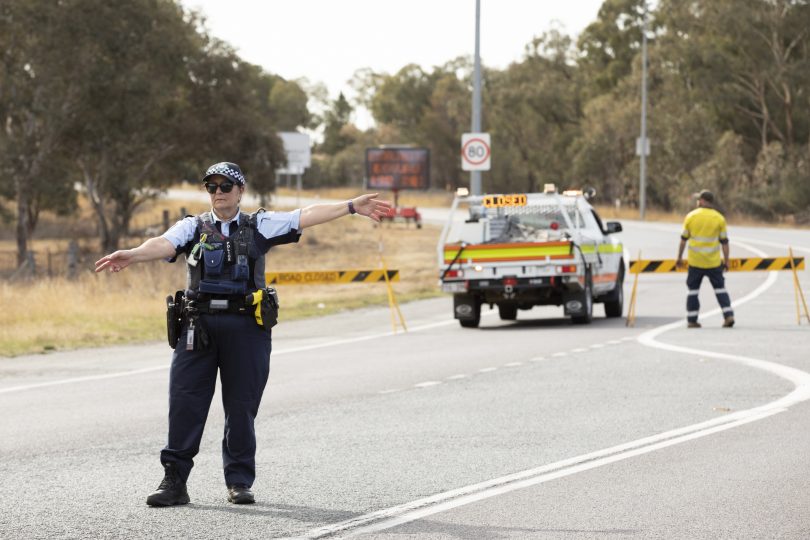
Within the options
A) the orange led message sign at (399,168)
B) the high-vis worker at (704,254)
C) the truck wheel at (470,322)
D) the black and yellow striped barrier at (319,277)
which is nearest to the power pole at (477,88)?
the black and yellow striped barrier at (319,277)

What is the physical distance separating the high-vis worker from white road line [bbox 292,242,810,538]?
5.70 metres

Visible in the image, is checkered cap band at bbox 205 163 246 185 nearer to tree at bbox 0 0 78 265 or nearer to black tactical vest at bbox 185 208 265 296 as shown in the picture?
black tactical vest at bbox 185 208 265 296

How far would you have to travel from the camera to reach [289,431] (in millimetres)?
11000

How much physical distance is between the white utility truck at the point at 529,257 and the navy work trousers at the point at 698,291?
55.6 inches

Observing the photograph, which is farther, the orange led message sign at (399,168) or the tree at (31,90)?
the orange led message sign at (399,168)

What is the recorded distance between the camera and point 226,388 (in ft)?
26.6

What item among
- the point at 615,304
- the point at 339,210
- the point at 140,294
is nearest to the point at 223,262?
the point at 339,210

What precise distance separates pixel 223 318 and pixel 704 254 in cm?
1305

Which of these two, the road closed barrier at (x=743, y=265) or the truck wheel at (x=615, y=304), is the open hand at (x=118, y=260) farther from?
the truck wheel at (x=615, y=304)

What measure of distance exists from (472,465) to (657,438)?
167 cm

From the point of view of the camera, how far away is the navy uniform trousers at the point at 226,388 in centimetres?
798

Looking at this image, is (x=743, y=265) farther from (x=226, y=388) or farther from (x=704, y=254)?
(x=226, y=388)

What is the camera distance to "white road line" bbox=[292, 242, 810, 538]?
7.50m

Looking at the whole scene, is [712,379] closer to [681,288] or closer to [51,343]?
[51,343]
